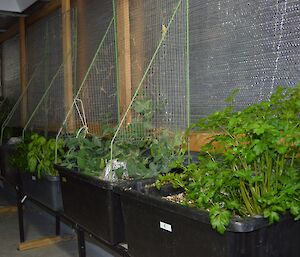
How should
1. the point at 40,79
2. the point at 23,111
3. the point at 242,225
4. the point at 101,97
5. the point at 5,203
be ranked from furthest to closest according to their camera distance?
1. the point at 5,203
2. the point at 23,111
3. the point at 40,79
4. the point at 101,97
5. the point at 242,225

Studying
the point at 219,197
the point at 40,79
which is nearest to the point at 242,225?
the point at 219,197

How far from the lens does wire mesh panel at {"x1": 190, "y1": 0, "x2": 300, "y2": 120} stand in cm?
133

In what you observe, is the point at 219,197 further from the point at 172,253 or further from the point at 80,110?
the point at 80,110

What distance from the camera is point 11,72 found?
4.27 meters

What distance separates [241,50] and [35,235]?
2533mm

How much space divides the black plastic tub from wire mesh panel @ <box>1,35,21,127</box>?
3001 millimetres

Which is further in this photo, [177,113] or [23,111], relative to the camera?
[23,111]

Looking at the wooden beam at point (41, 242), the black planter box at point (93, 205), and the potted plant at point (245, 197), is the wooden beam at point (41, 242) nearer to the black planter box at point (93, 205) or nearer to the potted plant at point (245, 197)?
the black planter box at point (93, 205)

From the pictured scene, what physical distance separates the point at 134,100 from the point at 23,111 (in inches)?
89.1

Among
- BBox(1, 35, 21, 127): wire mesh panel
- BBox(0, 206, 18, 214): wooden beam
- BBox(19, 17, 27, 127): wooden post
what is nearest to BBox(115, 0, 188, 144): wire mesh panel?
BBox(19, 17, 27, 127): wooden post

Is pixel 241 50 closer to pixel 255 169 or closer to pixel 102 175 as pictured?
pixel 255 169

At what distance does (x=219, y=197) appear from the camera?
1.03 metres

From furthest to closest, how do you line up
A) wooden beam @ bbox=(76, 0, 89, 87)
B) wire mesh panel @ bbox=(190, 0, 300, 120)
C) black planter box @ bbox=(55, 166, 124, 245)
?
wooden beam @ bbox=(76, 0, 89, 87) → black planter box @ bbox=(55, 166, 124, 245) → wire mesh panel @ bbox=(190, 0, 300, 120)

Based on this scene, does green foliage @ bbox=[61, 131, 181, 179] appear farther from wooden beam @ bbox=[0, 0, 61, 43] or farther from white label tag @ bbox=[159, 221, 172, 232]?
wooden beam @ bbox=[0, 0, 61, 43]
